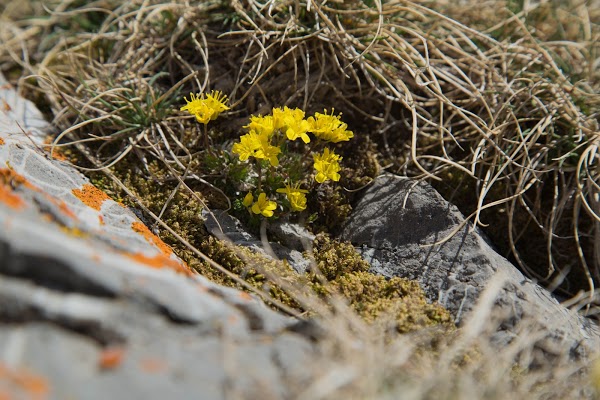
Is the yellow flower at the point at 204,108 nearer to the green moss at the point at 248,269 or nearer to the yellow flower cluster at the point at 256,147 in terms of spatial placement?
the yellow flower cluster at the point at 256,147

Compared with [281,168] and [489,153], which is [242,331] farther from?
[489,153]

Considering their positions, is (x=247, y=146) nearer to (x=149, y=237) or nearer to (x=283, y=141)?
(x=283, y=141)

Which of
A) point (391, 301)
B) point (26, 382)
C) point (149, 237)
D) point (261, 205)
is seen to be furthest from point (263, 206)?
point (26, 382)

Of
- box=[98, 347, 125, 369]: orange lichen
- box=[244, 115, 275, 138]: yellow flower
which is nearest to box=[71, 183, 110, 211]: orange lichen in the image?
box=[244, 115, 275, 138]: yellow flower

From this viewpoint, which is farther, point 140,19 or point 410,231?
point 140,19

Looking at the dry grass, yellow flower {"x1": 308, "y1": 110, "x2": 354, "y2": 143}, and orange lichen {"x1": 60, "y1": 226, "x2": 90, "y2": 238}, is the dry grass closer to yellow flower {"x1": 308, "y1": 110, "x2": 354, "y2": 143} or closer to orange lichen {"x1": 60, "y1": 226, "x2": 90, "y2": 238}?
yellow flower {"x1": 308, "y1": 110, "x2": 354, "y2": 143}

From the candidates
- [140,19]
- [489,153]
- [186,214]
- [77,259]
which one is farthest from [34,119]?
[489,153]
